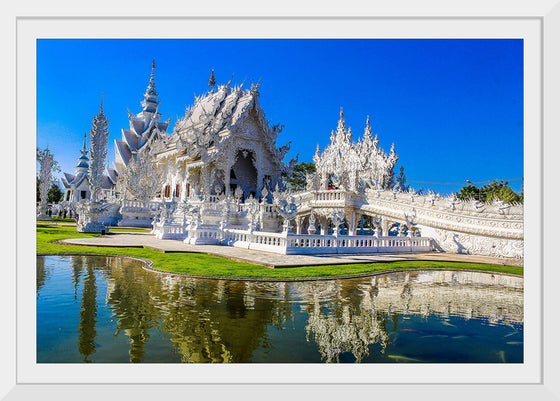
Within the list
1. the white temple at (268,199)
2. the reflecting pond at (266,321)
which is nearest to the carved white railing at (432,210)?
the white temple at (268,199)

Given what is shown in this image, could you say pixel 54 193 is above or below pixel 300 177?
below

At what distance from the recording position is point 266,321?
4949 mm

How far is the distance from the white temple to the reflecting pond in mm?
5764

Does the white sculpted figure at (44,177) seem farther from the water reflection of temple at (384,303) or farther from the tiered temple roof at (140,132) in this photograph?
the water reflection of temple at (384,303)

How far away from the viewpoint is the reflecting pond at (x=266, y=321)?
3.91 m

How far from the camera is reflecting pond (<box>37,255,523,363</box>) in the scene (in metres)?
3.91

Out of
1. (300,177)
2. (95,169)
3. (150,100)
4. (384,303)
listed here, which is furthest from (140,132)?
(384,303)

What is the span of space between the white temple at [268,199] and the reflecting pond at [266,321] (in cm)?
576

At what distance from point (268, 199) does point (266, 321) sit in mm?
24034

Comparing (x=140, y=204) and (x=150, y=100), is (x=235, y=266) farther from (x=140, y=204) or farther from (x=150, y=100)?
(x=150, y=100)
